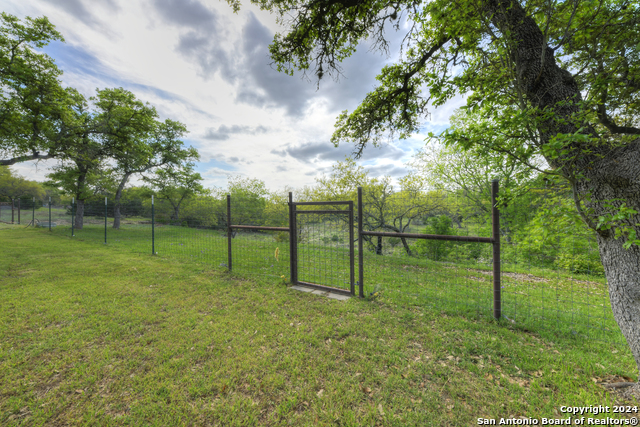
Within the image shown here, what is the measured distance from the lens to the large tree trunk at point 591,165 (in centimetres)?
174

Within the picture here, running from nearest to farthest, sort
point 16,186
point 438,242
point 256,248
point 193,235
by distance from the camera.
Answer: point 193,235, point 256,248, point 438,242, point 16,186

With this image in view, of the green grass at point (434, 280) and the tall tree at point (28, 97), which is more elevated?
the tall tree at point (28, 97)

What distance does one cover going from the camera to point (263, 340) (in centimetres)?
280

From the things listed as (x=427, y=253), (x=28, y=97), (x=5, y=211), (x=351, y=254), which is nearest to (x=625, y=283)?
(x=351, y=254)

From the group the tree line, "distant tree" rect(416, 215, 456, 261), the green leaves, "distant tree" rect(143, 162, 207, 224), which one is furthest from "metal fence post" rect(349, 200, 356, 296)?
"distant tree" rect(143, 162, 207, 224)

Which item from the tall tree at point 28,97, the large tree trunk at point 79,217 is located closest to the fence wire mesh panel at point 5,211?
the large tree trunk at point 79,217

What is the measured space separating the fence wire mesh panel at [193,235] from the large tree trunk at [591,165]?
6271 millimetres

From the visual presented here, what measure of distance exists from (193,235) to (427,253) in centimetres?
766

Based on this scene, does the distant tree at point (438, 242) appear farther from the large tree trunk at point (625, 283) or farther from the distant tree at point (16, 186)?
the distant tree at point (16, 186)

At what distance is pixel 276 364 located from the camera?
7.72ft

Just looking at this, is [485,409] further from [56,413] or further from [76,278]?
[76,278]

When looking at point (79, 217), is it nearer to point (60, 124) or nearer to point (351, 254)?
point (60, 124)

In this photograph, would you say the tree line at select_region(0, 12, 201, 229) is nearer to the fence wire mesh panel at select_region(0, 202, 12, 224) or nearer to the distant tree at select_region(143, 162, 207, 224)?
the distant tree at select_region(143, 162, 207, 224)

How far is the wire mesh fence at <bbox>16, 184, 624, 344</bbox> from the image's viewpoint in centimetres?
321
